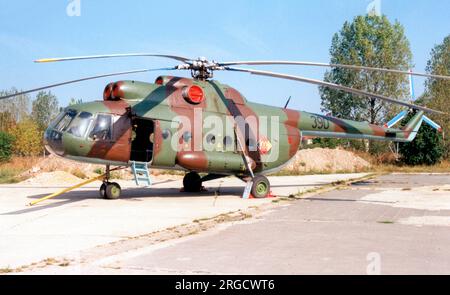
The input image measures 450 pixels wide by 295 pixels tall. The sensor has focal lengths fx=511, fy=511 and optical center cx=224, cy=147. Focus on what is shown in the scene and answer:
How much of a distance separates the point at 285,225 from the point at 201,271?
3806 millimetres

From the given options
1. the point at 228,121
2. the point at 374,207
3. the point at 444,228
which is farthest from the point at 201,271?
the point at 228,121

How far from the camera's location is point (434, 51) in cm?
6153

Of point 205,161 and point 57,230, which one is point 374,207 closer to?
point 205,161

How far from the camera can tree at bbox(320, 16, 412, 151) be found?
47344 mm

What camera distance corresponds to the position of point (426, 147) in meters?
36.3

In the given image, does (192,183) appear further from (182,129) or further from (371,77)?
(371,77)

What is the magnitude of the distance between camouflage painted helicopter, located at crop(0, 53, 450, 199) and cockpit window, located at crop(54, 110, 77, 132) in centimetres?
3

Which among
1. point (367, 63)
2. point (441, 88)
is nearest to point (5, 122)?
point (367, 63)

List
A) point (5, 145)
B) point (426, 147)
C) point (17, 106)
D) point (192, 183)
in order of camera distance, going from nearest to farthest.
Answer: point (192, 183)
point (426, 147)
point (5, 145)
point (17, 106)

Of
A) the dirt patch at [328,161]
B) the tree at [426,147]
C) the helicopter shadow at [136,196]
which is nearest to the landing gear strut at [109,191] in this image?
the helicopter shadow at [136,196]

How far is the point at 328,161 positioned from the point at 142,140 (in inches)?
1005

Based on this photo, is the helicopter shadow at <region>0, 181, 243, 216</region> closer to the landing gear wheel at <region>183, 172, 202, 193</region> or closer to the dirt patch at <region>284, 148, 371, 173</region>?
the landing gear wheel at <region>183, 172, 202, 193</region>

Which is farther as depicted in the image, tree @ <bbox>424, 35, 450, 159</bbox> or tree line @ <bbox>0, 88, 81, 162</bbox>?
tree line @ <bbox>0, 88, 81, 162</bbox>

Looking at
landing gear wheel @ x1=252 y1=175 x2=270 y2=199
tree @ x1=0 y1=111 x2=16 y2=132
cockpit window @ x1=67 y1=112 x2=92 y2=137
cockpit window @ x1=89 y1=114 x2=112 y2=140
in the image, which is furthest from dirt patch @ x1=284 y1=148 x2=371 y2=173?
tree @ x1=0 y1=111 x2=16 y2=132
